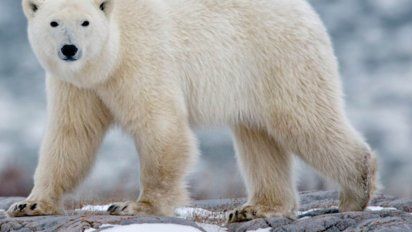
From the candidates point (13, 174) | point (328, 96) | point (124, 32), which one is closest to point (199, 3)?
point (124, 32)

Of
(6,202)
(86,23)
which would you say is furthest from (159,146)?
(6,202)

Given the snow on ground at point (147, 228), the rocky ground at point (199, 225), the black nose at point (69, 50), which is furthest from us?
the black nose at point (69, 50)

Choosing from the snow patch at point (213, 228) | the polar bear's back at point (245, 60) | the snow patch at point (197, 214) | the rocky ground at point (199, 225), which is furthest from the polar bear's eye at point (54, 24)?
the snow patch at point (197, 214)

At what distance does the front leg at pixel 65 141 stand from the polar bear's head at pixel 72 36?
33cm

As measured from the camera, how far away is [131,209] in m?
6.88

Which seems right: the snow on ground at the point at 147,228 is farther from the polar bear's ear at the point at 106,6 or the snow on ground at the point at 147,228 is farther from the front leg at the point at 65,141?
the polar bear's ear at the point at 106,6

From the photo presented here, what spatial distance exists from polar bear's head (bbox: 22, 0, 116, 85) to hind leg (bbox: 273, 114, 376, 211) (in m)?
1.85

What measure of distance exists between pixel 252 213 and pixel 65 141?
1779 mm

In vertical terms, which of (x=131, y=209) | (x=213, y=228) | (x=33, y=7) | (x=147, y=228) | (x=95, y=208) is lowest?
(x=147, y=228)

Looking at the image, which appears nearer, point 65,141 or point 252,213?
point 65,141

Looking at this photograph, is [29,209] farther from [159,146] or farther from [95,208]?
[95,208]

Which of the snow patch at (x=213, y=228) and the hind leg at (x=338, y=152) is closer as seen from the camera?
the snow patch at (x=213, y=228)

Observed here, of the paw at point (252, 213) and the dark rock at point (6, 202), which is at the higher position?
the dark rock at point (6, 202)

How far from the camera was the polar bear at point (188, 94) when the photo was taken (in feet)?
22.6
